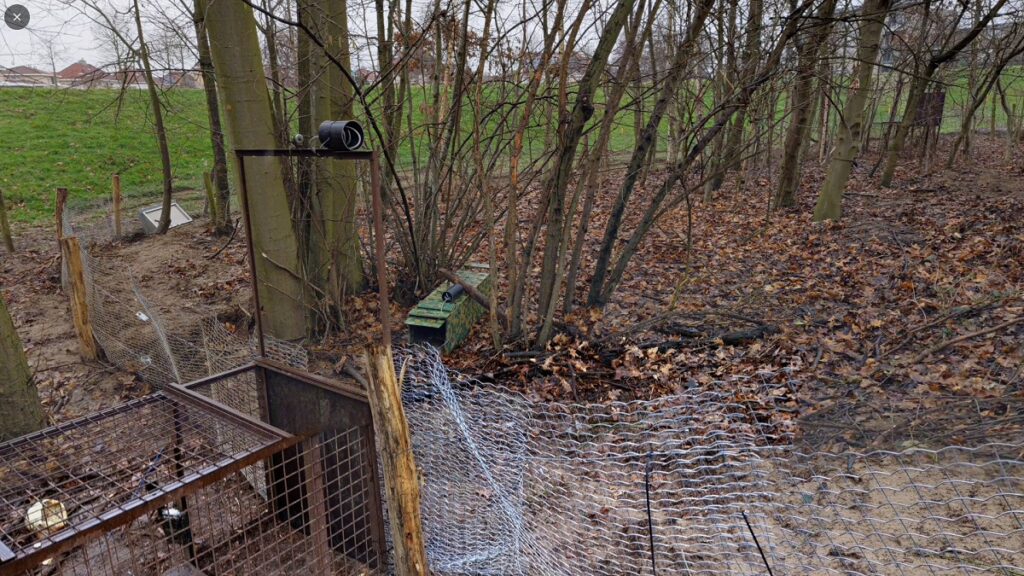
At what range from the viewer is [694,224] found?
10617 millimetres

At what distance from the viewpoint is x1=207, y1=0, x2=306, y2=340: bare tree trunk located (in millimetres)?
6137

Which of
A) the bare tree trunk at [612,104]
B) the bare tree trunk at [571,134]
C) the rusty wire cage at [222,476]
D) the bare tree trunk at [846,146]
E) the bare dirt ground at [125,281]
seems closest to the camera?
the rusty wire cage at [222,476]

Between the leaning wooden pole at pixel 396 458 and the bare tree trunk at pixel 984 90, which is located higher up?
the bare tree trunk at pixel 984 90

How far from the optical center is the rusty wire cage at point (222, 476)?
115 inches

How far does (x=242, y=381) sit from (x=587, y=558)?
100 inches

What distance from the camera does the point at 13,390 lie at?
4414mm

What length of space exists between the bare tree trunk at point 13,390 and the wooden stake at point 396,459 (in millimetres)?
3298

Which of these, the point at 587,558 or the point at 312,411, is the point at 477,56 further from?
the point at 587,558

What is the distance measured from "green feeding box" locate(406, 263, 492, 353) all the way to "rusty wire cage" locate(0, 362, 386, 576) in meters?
2.48

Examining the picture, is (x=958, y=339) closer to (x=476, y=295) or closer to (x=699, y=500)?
(x=699, y=500)

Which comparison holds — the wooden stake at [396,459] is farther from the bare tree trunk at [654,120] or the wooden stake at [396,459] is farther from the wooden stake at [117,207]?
the wooden stake at [117,207]

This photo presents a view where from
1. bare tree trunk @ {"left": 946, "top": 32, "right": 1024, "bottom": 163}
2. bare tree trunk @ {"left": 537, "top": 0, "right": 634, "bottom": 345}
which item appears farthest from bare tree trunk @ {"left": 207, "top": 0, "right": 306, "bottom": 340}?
bare tree trunk @ {"left": 946, "top": 32, "right": 1024, "bottom": 163}

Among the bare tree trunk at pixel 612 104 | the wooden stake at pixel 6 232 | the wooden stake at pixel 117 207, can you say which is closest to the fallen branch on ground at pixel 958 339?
the bare tree trunk at pixel 612 104

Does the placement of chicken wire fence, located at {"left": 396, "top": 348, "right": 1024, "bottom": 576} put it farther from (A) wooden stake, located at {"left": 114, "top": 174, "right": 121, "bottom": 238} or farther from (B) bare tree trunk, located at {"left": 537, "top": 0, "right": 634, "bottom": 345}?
(A) wooden stake, located at {"left": 114, "top": 174, "right": 121, "bottom": 238}
